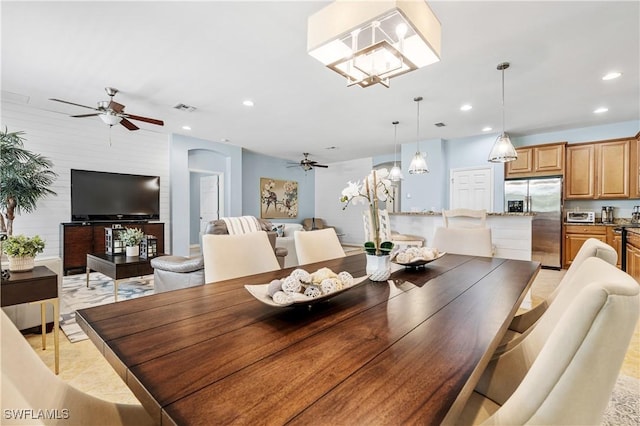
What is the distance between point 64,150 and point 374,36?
562 centimetres

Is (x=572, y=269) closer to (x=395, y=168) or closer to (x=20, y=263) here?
(x=20, y=263)

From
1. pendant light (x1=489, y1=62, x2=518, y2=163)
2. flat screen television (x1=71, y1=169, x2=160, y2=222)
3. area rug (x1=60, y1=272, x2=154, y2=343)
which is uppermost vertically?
pendant light (x1=489, y1=62, x2=518, y2=163)

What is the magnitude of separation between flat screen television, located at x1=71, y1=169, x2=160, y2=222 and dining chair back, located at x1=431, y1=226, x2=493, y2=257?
17.4 feet

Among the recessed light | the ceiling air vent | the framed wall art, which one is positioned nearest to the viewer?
the recessed light

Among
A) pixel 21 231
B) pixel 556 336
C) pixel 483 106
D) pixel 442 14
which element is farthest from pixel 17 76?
pixel 483 106

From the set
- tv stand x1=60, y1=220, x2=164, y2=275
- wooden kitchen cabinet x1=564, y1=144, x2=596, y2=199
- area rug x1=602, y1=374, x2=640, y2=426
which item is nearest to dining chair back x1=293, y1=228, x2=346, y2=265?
area rug x1=602, y1=374, x2=640, y2=426

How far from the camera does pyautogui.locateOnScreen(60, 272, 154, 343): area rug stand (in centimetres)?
266

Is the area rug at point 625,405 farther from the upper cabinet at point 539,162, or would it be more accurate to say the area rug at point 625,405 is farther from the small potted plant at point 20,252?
the upper cabinet at point 539,162

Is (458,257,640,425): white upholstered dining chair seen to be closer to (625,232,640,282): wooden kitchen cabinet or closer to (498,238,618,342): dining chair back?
(498,238,618,342): dining chair back

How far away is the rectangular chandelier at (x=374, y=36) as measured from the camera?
4.67ft

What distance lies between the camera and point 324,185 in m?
9.59

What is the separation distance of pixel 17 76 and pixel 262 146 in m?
4.26

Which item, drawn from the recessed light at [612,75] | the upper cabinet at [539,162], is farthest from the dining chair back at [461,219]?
the upper cabinet at [539,162]

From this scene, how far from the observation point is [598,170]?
5016 millimetres
